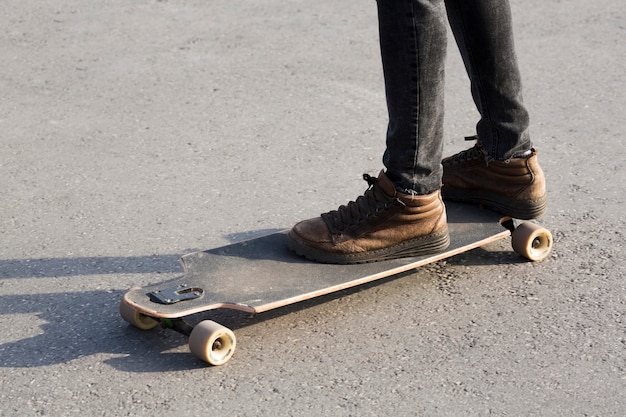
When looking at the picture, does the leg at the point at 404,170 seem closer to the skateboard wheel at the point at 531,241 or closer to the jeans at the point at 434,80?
the jeans at the point at 434,80

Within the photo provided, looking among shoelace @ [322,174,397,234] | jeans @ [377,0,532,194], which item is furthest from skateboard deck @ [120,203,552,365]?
jeans @ [377,0,532,194]

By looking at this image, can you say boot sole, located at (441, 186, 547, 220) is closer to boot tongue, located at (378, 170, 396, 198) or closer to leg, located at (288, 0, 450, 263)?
leg, located at (288, 0, 450, 263)

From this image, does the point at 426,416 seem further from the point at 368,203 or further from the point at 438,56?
the point at 438,56

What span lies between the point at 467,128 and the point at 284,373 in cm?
227

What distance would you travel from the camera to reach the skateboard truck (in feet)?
9.66

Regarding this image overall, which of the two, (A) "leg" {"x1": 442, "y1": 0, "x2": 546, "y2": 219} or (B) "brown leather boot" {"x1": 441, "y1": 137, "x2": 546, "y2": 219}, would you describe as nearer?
(A) "leg" {"x1": 442, "y1": 0, "x2": 546, "y2": 219}

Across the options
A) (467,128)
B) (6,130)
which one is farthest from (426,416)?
(6,130)

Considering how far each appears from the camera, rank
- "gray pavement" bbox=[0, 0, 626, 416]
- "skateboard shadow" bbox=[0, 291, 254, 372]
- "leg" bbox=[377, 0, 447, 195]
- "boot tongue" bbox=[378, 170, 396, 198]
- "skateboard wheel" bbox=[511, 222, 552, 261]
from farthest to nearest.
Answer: "skateboard wheel" bbox=[511, 222, 552, 261] < "boot tongue" bbox=[378, 170, 396, 198] < "leg" bbox=[377, 0, 447, 195] < "skateboard shadow" bbox=[0, 291, 254, 372] < "gray pavement" bbox=[0, 0, 626, 416]

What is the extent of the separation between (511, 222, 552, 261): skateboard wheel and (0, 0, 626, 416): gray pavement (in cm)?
7

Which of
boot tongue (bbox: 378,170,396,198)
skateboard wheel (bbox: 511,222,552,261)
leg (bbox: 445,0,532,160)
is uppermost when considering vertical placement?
leg (bbox: 445,0,532,160)

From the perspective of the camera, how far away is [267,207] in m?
4.00

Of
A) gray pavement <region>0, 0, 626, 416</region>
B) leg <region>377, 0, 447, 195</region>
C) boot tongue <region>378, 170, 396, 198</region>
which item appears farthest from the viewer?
boot tongue <region>378, 170, 396, 198</region>

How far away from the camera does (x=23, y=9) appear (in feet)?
21.2

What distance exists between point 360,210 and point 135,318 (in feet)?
2.55
